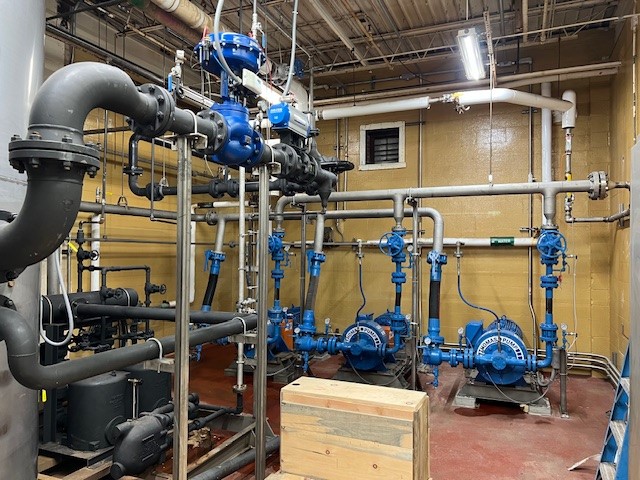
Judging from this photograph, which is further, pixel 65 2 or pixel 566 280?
pixel 566 280

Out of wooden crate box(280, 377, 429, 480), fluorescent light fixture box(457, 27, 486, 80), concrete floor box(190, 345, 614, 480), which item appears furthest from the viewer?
fluorescent light fixture box(457, 27, 486, 80)

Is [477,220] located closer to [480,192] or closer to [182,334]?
[480,192]

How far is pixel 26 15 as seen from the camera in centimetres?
185

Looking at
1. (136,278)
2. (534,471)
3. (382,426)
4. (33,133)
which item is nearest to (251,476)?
(382,426)

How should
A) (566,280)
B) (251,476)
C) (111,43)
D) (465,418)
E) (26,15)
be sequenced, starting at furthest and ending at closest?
(566,280)
(111,43)
(465,418)
(251,476)
(26,15)

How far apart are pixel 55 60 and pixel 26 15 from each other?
338 cm

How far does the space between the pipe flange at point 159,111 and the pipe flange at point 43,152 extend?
1.81 ft

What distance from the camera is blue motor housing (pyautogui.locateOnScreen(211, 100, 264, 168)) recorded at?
2396 millimetres

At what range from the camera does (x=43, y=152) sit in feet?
4.17

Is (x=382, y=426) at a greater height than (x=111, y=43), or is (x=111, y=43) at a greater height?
(x=111, y=43)

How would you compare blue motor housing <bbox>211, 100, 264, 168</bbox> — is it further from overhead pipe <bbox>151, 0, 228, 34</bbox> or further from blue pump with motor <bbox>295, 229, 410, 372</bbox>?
blue pump with motor <bbox>295, 229, 410, 372</bbox>

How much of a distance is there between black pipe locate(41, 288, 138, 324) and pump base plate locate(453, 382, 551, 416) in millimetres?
3180

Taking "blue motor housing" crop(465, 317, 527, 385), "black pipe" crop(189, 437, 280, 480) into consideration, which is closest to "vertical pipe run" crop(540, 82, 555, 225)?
"blue motor housing" crop(465, 317, 527, 385)

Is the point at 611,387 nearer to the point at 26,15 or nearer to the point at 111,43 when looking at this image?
the point at 26,15
